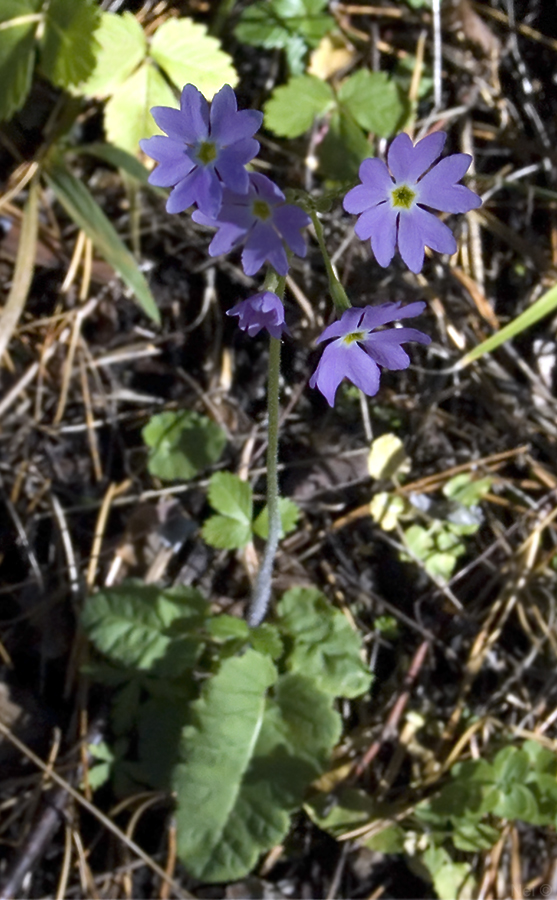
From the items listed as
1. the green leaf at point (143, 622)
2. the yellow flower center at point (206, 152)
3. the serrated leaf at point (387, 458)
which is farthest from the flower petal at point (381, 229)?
the green leaf at point (143, 622)

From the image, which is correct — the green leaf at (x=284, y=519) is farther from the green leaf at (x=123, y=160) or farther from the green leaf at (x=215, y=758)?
the green leaf at (x=123, y=160)

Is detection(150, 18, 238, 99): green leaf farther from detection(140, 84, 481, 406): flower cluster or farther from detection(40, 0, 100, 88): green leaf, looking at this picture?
detection(140, 84, 481, 406): flower cluster

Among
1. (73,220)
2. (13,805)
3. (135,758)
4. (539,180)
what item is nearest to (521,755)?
(135,758)

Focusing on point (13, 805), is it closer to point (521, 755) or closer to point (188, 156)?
point (521, 755)

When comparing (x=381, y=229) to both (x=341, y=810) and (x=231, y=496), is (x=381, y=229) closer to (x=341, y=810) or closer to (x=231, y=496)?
(x=231, y=496)

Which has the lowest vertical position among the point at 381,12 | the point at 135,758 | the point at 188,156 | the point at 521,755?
the point at 521,755
